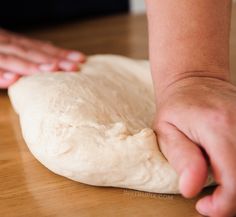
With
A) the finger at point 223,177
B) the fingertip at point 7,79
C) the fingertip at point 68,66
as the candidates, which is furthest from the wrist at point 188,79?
the fingertip at point 7,79

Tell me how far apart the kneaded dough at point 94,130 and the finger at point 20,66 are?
9cm

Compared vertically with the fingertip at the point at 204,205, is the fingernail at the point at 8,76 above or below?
above

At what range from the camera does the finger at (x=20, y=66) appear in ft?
3.67

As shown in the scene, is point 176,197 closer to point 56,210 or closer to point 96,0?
point 56,210

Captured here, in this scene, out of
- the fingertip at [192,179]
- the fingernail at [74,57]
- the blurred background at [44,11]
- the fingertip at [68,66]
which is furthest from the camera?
the blurred background at [44,11]

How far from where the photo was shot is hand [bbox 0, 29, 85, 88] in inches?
44.2

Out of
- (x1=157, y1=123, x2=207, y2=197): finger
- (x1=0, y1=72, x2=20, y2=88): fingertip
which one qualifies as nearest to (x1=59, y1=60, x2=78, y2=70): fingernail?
(x1=0, y1=72, x2=20, y2=88): fingertip

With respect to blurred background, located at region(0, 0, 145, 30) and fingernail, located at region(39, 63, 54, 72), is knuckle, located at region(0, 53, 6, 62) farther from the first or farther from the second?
blurred background, located at region(0, 0, 145, 30)

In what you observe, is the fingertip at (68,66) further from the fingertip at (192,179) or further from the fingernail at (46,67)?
the fingertip at (192,179)

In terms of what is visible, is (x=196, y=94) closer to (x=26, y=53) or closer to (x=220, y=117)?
(x=220, y=117)

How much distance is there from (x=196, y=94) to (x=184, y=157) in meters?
0.12

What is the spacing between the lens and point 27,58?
125cm

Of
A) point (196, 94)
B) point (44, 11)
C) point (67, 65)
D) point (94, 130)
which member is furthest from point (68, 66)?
point (44, 11)

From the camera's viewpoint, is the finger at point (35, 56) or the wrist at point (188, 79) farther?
the finger at point (35, 56)
